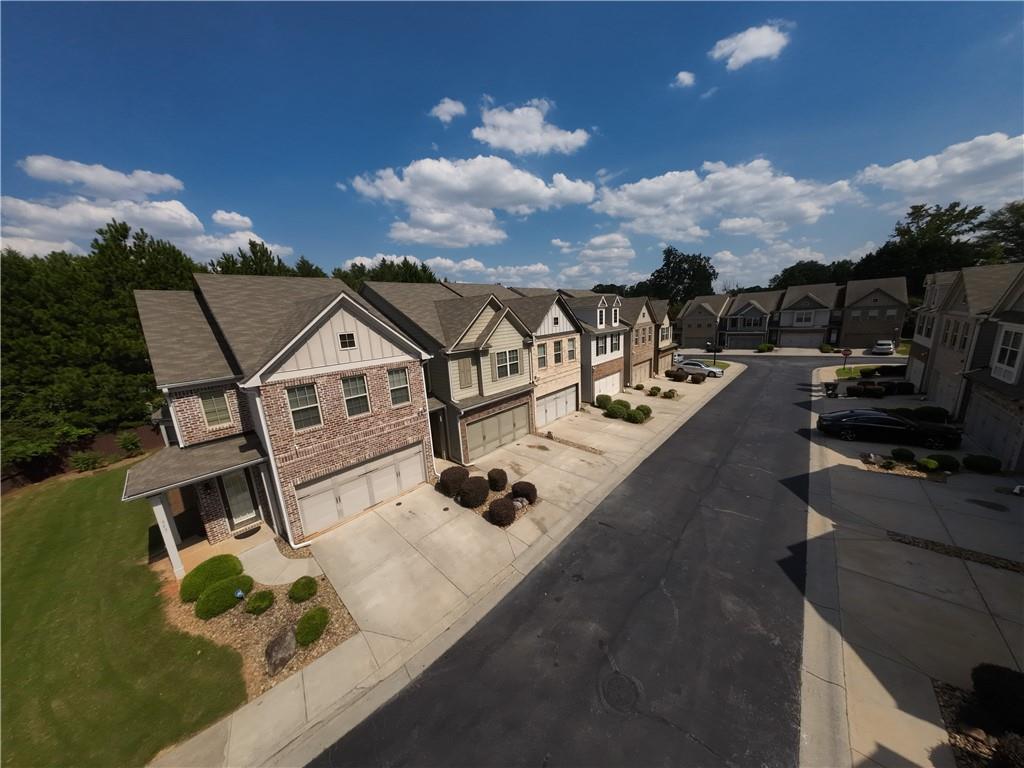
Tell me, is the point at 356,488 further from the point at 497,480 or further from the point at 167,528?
the point at 497,480

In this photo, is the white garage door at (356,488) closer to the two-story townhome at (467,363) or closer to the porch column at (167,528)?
the two-story townhome at (467,363)

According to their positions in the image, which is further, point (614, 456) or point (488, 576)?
point (614, 456)

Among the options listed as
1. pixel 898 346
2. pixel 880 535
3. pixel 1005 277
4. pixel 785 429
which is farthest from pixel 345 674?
pixel 898 346

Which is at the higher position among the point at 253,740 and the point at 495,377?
the point at 495,377

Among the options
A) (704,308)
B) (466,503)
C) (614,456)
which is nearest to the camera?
(466,503)

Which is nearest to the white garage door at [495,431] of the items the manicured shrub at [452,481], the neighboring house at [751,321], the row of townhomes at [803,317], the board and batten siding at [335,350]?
the manicured shrub at [452,481]

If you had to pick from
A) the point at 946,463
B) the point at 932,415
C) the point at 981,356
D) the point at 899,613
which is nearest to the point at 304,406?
the point at 899,613

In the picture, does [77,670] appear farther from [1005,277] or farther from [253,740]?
[1005,277]

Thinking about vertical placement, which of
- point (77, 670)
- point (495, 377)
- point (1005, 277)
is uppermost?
point (1005, 277)
